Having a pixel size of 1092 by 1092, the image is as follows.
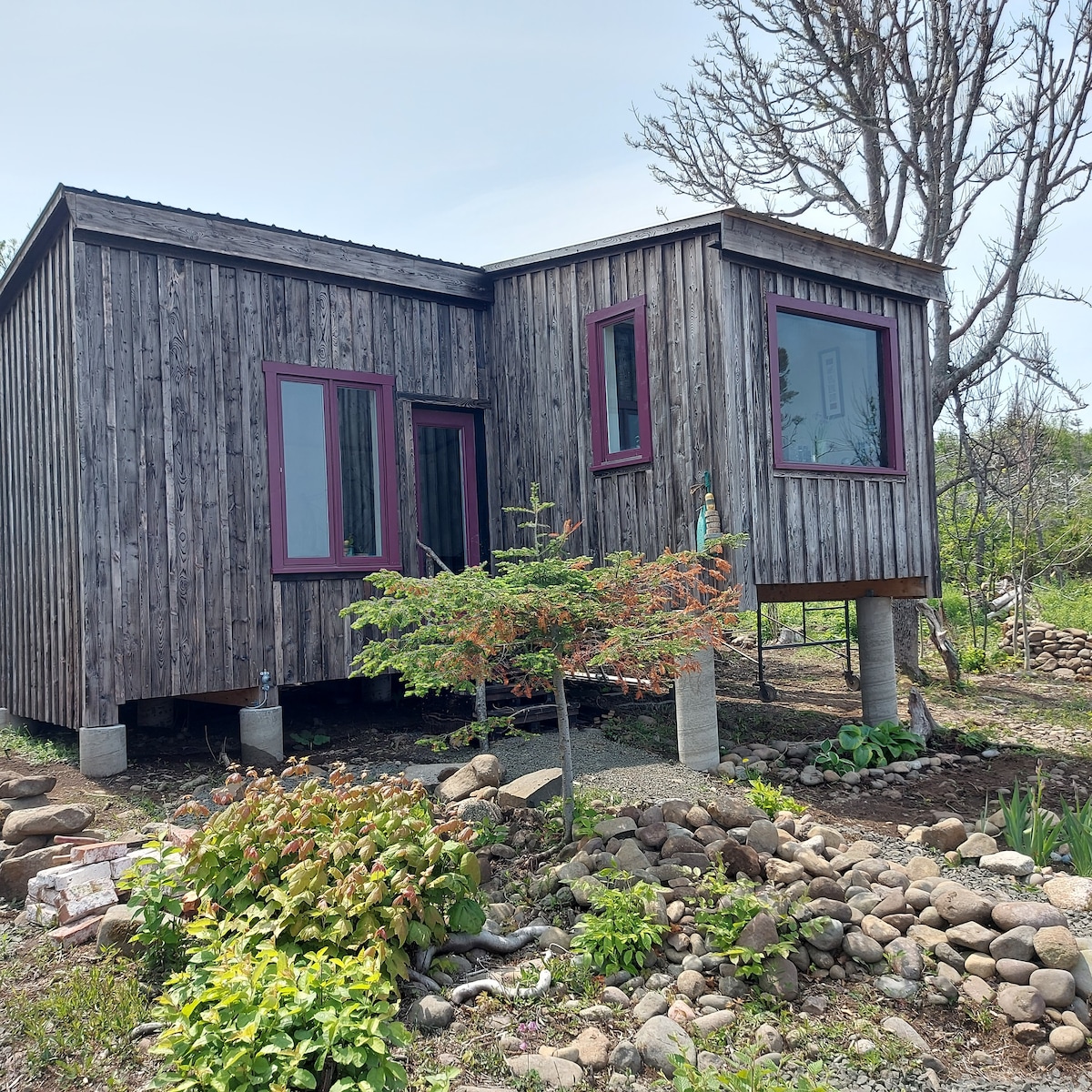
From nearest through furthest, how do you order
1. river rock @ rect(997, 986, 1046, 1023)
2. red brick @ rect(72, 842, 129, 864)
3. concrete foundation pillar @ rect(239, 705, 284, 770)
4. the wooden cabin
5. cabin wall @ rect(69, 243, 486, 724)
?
river rock @ rect(997, 986, 1046, 1023)
red brick @ rect(72, 842, 129, 864)
cabin wall @ rect(69, 243, 486, 724)
the wooden cabin
concrete foundation pillar @ rect(239, 705, 284, 770)

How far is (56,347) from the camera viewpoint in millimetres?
7344

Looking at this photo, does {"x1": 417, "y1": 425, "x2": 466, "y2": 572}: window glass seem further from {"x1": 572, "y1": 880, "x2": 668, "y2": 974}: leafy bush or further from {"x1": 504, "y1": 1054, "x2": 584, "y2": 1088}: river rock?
{"x1": 504, "y1": 1054, "x2": 584, "y2": 1088}: river rock

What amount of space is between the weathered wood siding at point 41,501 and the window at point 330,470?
1.52m

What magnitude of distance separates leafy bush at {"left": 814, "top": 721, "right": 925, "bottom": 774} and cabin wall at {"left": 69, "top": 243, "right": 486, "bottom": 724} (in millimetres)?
4154

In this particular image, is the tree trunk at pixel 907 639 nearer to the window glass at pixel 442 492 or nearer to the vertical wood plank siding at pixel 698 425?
the vertical wood plank siding at pixel 698 425

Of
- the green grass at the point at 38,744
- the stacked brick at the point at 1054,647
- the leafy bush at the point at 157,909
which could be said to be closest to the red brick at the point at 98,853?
the leafy bush at the point at 157,909

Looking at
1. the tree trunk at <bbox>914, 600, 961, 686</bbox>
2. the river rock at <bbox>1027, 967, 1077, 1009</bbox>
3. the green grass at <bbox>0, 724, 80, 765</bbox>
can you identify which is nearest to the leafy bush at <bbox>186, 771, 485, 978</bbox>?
the river rock at <bbox>1027, 967, 1077, 1009</bbox>

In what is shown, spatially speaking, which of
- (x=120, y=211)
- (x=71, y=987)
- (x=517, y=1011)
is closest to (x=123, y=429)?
(x=120, y=211)

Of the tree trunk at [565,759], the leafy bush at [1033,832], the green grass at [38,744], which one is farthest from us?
the green grass at [38,744]

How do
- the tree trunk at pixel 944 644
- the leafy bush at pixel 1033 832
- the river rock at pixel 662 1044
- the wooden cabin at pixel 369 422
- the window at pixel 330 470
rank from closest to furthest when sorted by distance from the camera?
the river rock at pixel 662 1044 → the leafy bush at pixel 1033 832 → the wooden cabin at pixel 369 422 → the window at pixel 330 470 → the tree trunk at pixel 944 644

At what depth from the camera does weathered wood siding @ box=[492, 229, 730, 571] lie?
292 inches

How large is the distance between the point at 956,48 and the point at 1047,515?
7.16m

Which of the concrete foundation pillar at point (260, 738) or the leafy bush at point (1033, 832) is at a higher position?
the concrete foundation pillar at point (260, 738)

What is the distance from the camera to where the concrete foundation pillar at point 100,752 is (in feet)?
21.7
